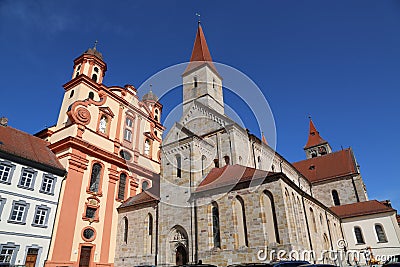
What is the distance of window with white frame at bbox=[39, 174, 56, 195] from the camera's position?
20703 millimetres

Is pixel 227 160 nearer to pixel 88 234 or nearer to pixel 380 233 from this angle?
pixel 88 234

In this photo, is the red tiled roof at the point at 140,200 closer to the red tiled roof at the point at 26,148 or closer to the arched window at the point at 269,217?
the red tiled roof at the point at 26,148

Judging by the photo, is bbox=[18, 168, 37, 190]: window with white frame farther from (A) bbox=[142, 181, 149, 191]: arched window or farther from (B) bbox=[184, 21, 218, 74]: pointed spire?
(B) bbox=[184, 21, 218, 74]: pointed spire

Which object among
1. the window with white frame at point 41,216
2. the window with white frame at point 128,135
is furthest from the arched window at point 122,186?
the window with white frame at point 41,216

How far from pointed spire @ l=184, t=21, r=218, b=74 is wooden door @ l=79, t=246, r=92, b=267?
22.2m

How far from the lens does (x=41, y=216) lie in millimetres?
20016

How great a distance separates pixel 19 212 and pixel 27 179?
244cm

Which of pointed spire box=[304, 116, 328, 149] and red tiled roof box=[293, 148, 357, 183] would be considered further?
pointed spire box=[304, 116, 328, 149]

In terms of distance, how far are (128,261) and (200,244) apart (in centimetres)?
842

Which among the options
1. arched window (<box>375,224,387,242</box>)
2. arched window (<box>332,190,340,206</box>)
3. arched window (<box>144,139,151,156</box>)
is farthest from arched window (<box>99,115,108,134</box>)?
arched window (<box>332,190,340,206</box>)

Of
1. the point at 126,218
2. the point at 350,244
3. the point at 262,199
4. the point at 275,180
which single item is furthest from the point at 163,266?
the point at 350,244

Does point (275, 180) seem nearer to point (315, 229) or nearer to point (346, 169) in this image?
point (315, 229)

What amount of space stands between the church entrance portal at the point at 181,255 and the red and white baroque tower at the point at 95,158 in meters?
7.88

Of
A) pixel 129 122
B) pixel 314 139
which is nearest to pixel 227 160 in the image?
pixel 129 122
